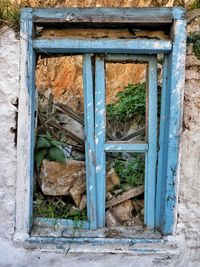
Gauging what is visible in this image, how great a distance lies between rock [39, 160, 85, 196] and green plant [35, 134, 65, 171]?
41 millimetres

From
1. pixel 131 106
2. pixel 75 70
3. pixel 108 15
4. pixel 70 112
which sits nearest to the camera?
pixel 108 15

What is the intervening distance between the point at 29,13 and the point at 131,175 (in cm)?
145

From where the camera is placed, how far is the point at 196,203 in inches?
115

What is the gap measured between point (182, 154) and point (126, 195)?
0.55 m

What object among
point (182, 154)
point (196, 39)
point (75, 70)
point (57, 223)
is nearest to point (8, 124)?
point (57, 223)

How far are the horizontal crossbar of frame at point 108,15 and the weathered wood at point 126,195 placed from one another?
1257mm

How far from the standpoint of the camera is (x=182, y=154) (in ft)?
9.43

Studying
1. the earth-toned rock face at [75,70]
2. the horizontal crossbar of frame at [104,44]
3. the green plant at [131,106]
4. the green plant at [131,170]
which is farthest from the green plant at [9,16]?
the earth-toned rock face at [75,70]

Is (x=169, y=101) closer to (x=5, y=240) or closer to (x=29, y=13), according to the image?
(x=29, y=13)

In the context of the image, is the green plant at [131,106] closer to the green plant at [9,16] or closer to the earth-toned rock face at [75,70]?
the green plant at [9,16]

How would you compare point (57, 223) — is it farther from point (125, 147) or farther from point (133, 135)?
point (133, 135)

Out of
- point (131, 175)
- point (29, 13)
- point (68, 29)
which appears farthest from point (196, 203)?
point (29, 13)

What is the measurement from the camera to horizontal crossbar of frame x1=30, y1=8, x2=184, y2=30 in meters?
2.76

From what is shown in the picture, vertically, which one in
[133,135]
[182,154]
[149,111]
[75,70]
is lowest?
[182,154]
